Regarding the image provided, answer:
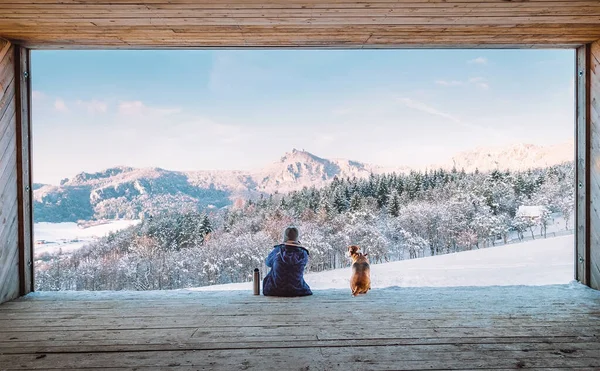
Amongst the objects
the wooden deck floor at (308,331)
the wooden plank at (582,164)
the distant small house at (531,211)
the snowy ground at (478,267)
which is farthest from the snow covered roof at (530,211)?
the wooden deck floor at (308,331)

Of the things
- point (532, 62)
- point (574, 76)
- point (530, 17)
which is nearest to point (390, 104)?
point (532, 62)

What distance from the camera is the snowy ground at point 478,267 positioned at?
600 centimetres

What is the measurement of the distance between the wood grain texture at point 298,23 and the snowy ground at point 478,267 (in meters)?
3.52

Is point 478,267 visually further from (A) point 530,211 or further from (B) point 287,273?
(B) point 287,273

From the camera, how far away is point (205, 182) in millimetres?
6438

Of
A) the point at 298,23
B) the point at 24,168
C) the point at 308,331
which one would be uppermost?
the point at 298,23

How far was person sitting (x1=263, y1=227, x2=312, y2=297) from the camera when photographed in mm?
3771

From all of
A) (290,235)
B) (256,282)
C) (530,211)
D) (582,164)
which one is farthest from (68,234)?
(530,211)

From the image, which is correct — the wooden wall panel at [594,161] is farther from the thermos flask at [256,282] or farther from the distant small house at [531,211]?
the thermos flask at [256,282]

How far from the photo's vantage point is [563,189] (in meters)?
6.08

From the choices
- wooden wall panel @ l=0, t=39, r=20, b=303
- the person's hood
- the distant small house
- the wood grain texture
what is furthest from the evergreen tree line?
the wood grain texture

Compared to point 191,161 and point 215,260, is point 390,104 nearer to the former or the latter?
point 191,161

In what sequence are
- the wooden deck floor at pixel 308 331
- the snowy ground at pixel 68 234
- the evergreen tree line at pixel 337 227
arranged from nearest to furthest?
1. the wooden deck floor at pixel 308 331
2. the snowy ground at pixel 68 234
3. the evergreen tree line at pixel 337 227

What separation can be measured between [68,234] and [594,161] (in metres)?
7.33
